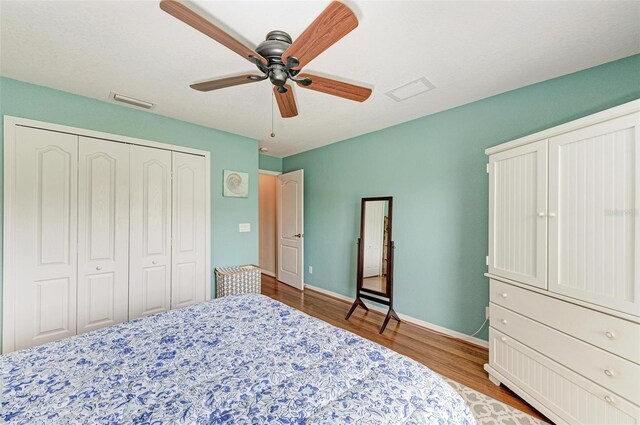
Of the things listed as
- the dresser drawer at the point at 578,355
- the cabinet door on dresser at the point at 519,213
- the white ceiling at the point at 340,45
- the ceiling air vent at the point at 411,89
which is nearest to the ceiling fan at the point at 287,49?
the white ceiling at the point at 340,45

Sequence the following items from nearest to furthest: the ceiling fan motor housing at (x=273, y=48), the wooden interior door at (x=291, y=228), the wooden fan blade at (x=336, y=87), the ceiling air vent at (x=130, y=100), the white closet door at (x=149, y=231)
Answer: the ceiling fan motor housing at (x=273, y=48), the wooden fan blade at (x=336, y=87), the ceiling air vent at (x=130, y=100), the white closet door at (x=149, y=231), the wooden interior door at (x=291, y=228)

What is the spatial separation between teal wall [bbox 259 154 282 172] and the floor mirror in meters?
2.19

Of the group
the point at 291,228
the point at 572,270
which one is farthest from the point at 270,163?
the point at 572,270

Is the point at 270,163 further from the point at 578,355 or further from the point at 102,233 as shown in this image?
the point at 578,355

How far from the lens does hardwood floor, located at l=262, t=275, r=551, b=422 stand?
6.43 feet

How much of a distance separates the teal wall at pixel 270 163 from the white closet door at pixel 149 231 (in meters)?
1.92

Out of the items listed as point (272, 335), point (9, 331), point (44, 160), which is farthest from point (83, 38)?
point (9, 331)

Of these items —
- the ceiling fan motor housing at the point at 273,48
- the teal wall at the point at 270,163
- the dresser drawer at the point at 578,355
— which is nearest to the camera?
the dresser drawer at the point at 578,355

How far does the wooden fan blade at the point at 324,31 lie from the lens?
1027 mm

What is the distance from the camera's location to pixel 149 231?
2809 millimetres

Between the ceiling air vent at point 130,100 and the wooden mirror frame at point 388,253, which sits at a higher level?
the ceiling air vent at point 130,100

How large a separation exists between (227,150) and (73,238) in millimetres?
1876

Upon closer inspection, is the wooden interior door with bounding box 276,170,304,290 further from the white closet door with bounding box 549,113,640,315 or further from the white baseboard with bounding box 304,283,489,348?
the white closet door with bounding box 549,113,640,315

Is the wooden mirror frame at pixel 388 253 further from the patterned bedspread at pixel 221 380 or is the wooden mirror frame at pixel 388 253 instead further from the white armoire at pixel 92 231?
the white armoire at pixel 92 231
